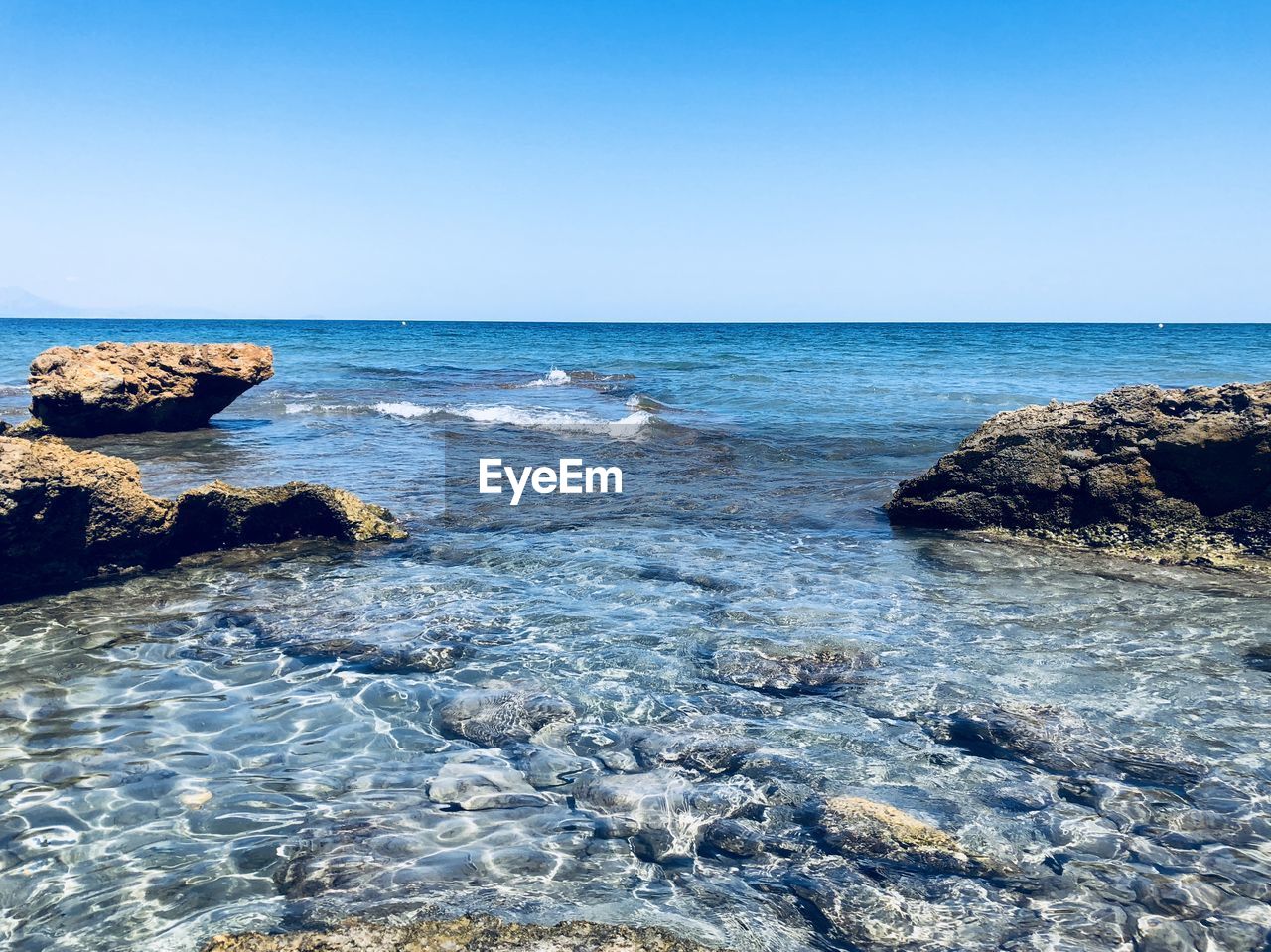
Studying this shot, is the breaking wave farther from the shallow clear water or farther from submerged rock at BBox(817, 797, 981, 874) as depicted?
submerged rock at BBox(817, 797, 981, 874)

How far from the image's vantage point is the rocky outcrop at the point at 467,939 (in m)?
2.86

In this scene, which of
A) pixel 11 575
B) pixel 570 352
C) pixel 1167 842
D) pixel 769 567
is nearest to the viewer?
pixel 1167 842

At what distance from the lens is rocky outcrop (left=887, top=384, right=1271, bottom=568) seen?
8.03m

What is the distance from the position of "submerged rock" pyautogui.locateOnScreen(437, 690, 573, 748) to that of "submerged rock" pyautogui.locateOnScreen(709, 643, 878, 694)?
104 cm

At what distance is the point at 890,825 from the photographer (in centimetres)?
373

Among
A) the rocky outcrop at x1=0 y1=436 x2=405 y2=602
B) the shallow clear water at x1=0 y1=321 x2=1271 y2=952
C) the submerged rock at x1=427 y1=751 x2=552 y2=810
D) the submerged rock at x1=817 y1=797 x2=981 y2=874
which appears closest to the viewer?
the shallow clear water at x1=0 y1=321 x2=1271 y2=952

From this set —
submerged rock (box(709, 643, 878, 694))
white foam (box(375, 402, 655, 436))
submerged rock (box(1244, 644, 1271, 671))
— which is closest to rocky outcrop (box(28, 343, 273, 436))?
white foam (box(375, 402, 655, 436))

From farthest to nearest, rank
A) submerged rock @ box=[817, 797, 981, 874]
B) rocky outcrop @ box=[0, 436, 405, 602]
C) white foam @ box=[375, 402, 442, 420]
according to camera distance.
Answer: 1. white foam @ box=[375, 402, 442, 420]
2. rocky outcrop @ box=[0, 436, 405, 602]
3. submerged rock @ box=[817, 797, 981, 874]

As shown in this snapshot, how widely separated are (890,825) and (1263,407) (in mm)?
6763

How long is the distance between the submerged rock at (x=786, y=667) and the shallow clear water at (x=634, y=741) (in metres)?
0.11

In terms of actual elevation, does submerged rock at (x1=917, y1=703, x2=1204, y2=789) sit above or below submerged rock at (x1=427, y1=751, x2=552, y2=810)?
above

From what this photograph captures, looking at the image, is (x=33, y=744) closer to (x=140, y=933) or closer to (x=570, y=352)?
(x=140, y=933)

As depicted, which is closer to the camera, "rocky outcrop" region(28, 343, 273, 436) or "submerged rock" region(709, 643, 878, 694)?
"submerged rock" region(709, 643, 878, 694)

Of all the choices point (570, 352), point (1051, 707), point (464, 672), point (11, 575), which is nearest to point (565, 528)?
point (464, 672)
